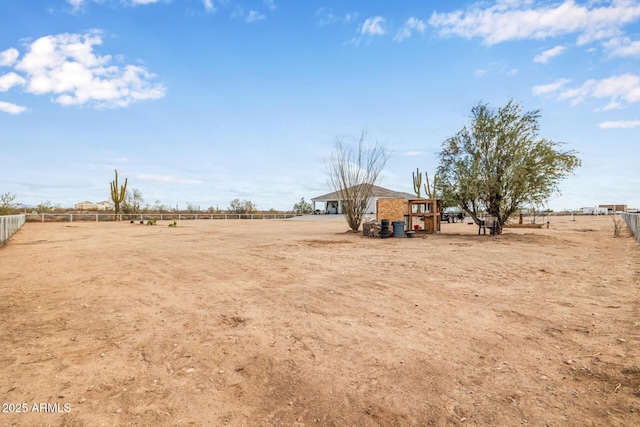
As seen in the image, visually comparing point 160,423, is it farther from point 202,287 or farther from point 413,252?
point 413,252

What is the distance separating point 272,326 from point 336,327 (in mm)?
824

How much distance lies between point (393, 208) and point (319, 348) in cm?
1623

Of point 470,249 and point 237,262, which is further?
point 470,249

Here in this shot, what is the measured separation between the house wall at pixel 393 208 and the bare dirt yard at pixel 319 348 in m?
11.8

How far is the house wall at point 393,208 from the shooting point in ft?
63.8

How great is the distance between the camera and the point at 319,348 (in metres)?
3.89

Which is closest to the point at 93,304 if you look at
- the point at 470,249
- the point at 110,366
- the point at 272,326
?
the point at 110,366

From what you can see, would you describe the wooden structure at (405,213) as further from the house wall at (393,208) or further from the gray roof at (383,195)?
the gray roof at (383,195)

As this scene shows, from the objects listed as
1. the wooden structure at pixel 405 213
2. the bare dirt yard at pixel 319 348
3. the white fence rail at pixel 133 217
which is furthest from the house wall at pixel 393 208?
the white fence rail at pixel 133 217

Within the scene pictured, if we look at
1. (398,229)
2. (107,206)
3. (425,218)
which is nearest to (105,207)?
(107,206)

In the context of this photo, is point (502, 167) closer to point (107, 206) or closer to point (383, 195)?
point (383, 195)

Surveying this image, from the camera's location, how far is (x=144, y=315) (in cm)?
492

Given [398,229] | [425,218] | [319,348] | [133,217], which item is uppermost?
[133,217]

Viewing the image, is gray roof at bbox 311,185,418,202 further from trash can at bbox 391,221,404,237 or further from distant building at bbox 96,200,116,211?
trash can at bbox 391,221,404,237
